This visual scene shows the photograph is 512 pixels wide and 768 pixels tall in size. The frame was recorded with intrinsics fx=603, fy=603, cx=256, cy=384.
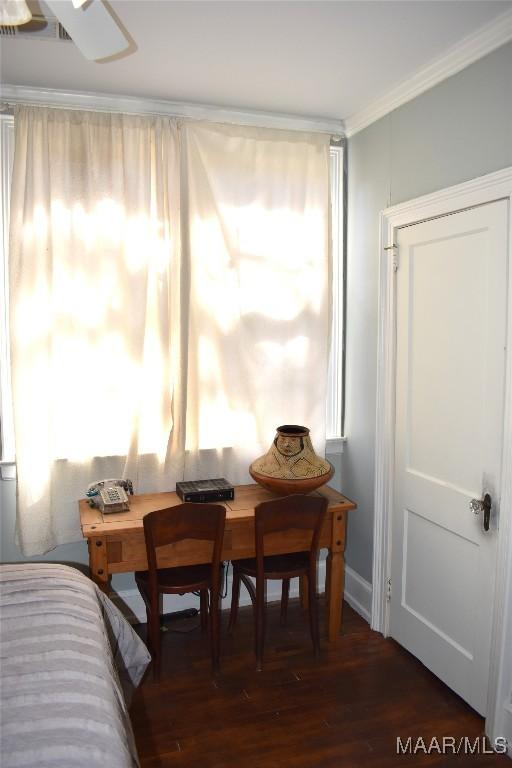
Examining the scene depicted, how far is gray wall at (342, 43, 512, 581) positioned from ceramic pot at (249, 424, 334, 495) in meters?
0.42

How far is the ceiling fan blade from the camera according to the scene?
1.51 m

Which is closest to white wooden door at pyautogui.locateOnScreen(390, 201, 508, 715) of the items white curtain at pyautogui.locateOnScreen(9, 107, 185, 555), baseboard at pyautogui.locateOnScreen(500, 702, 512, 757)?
baseboard at pyautogui.locateOnScreen(500, 702, 512, 757)

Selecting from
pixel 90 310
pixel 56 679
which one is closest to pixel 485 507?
pixel 56 679

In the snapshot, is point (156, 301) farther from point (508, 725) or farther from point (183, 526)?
point (508, 725)

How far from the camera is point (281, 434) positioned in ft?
10.2

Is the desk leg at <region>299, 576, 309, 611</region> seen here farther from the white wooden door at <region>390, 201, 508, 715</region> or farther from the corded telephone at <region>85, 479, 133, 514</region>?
the corded telephone at <region>85, 479, 133, 514</region>

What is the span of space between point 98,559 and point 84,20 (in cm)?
211

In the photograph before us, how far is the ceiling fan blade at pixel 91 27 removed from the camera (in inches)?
59.5

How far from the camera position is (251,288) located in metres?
3.33

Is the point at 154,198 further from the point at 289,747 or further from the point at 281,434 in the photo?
the point at 289,747

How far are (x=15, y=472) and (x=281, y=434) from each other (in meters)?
1.38

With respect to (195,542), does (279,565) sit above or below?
below

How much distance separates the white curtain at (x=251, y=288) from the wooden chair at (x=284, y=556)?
0.54 m

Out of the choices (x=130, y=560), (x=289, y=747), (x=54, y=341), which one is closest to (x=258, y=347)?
(x=54, y=341)
